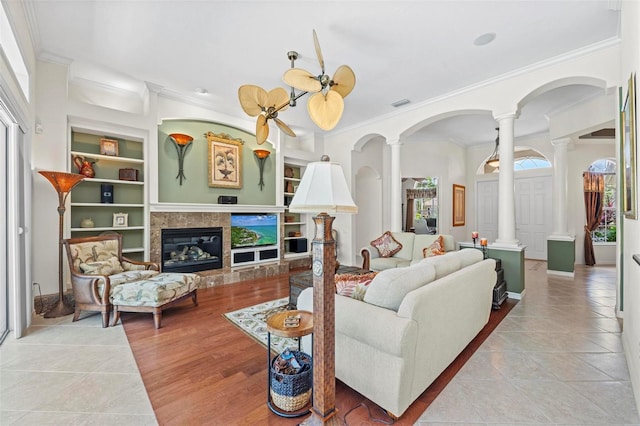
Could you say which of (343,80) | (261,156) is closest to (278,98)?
(343,80)

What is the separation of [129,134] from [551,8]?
211 inches

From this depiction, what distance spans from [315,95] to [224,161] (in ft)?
10.2

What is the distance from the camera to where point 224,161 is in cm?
534

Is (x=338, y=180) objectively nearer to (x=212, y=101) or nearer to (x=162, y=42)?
(x=162, y=42)

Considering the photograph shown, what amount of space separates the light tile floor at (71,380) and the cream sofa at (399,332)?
49.1 inches

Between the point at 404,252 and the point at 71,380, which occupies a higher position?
the point at 404,252

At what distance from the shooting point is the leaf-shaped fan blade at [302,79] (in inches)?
103

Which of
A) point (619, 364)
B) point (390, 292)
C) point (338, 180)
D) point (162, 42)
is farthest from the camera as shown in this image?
point (162, 42)

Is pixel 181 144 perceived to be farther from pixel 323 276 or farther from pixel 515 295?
pixel 515 295

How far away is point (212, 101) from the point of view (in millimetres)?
4914

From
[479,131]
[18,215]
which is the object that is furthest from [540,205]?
[18,215]

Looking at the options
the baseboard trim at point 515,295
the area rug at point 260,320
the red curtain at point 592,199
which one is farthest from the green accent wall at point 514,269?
the red curtain at point 592,199

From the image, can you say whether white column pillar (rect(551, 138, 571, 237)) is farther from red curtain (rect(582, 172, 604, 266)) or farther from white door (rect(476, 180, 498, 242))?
white door (rect(476, 180, 498, 242))

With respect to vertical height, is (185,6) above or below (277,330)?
above
